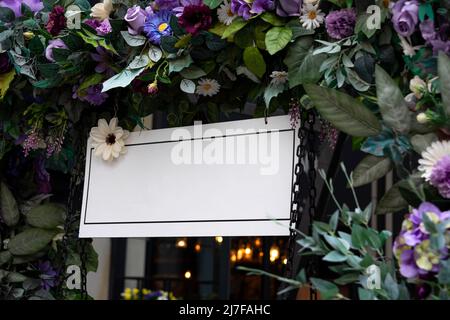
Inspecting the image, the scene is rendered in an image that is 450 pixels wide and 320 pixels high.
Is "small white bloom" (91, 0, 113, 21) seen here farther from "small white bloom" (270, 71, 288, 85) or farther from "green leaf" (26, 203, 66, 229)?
"green leaf" (26, 203, 66, 229)

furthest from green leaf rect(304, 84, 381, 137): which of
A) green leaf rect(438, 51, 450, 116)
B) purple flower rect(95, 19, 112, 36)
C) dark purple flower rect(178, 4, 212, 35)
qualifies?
purple flower rect(95, 19, 112, 36)

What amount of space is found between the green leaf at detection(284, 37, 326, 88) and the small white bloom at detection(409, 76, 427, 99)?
20 cm

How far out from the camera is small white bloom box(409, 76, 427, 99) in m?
0.93

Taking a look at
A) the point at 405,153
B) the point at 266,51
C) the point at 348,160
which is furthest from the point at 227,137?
the point at 348,160

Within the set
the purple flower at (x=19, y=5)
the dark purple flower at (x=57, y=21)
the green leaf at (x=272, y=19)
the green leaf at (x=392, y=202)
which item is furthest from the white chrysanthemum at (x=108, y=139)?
the green leaf at (x=392, y=202)

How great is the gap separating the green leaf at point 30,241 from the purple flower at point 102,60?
0.53 meters

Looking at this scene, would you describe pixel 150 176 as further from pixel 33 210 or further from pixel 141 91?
pixel 33 210

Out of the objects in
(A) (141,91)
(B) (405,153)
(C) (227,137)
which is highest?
(A) (141,91)

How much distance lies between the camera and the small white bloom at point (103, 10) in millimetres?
1316

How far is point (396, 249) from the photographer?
826 millimetres

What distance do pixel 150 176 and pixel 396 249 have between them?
25.8 inches

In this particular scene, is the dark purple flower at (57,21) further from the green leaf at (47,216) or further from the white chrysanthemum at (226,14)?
the green leaf at (47,216)

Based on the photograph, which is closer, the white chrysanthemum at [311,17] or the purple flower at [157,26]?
the white chrysanthemum at [311,17]

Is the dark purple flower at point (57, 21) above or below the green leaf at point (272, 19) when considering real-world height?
above
